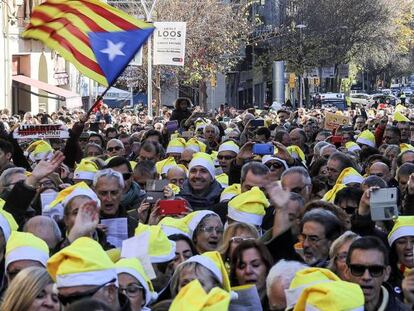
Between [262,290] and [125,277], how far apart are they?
3.27 ft

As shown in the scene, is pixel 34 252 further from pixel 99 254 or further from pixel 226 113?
pixel 226 113

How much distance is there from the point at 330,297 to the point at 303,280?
2.11 ft

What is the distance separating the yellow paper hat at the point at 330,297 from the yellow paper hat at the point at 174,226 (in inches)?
95.4

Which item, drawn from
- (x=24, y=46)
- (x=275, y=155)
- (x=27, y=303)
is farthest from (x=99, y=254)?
(x=24, y=46)

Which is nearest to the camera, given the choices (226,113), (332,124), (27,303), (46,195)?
(27,303)

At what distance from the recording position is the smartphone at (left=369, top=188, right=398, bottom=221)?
8594 millimetres

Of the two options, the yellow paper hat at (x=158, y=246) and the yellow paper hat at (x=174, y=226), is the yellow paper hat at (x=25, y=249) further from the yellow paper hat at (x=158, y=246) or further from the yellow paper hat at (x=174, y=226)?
the yellow paper hat at (x=174, y=226)

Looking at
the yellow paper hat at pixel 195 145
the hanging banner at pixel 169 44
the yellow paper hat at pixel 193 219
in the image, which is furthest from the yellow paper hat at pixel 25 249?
the hanging banner at pixel 169 44

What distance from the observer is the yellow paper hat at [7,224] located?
325 inches

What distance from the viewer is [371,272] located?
7141 mm

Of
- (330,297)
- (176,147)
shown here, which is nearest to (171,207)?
(330,297)

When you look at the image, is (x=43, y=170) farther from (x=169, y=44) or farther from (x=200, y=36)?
(x=200, y=36)

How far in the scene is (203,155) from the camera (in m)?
11.9

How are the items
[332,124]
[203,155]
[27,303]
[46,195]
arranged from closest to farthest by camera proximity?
[27,303] → [46,195] → [203,155] → [332,124]
